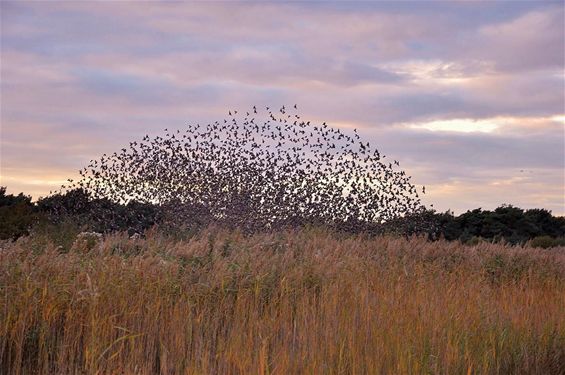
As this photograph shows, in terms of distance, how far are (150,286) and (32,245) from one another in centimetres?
211

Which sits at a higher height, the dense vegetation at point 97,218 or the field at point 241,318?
the dense vegetation at point 97,218

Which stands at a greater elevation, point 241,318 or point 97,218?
point 97,218

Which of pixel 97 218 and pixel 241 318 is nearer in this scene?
pixel 241 318

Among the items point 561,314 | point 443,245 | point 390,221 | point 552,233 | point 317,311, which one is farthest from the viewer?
point 552,233

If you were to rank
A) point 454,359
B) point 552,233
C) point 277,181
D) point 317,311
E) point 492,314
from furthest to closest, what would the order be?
point 552,233 < point 277,181 < point 492,314 < point 317,311 < point 454,359

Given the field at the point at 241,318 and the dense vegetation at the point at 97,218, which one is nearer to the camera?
the field at the point at 241,318

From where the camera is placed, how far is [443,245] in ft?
48.0

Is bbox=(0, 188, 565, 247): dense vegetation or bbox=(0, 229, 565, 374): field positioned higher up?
bbox=(0, 188, 565, 247): dense vegetation

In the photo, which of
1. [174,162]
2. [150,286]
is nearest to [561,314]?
[150,286]

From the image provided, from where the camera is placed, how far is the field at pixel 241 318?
6.21 meters

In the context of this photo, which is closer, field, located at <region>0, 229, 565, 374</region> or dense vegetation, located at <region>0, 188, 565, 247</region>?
field, located at <region>0, 229, 565, 374</region>

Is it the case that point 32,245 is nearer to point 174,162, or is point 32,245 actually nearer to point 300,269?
point 300,269

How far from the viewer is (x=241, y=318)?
7410 millimetres

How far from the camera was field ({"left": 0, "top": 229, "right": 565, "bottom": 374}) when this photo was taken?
20.4ft
